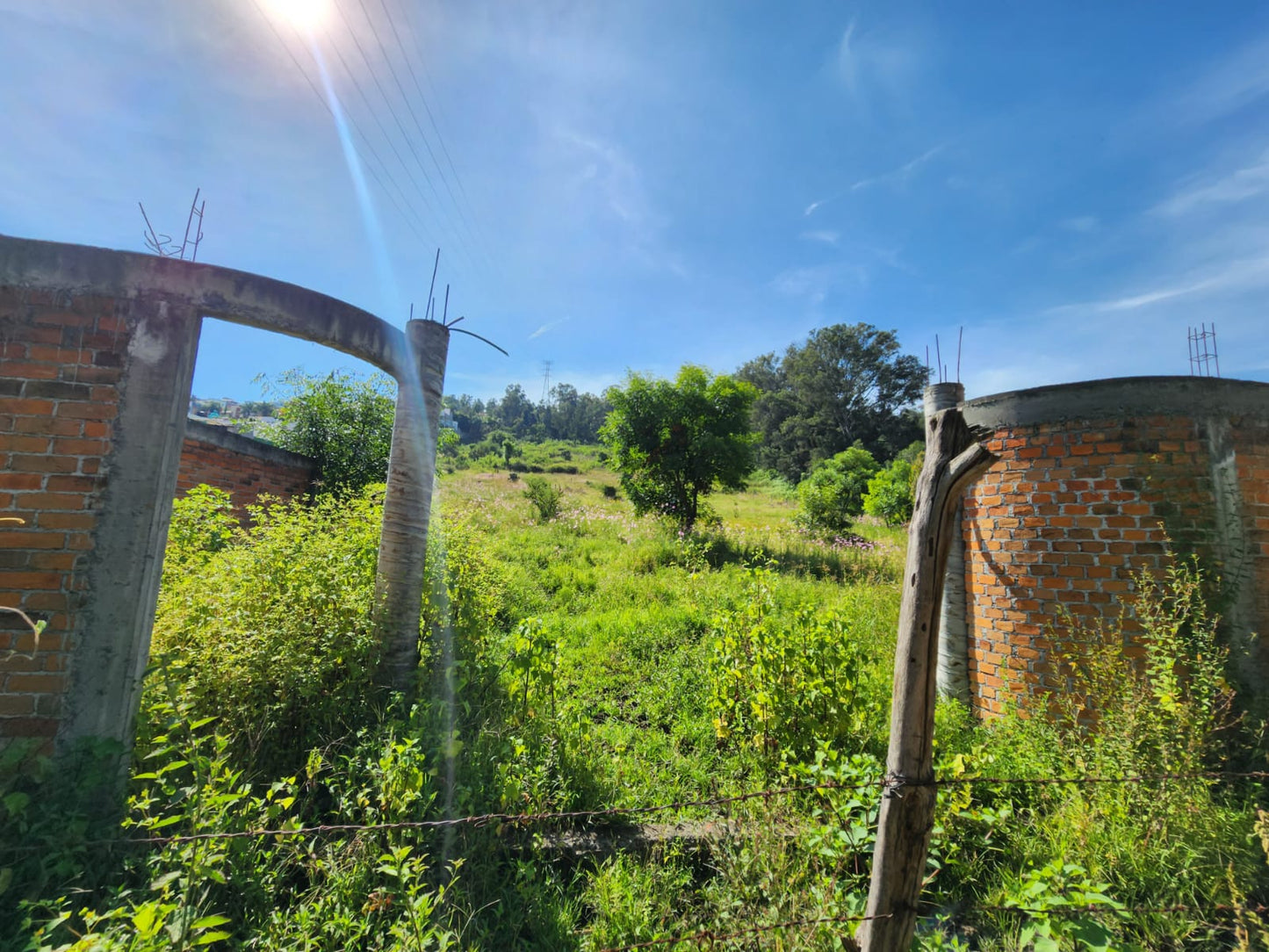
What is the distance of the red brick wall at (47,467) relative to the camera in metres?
2.58

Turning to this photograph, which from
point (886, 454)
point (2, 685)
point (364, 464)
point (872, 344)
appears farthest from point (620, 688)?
point (872, 344)

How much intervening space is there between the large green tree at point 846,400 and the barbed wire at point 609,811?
35.5 m

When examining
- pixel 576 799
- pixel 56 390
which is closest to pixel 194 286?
pixel 56 390

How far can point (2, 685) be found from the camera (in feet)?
8.38

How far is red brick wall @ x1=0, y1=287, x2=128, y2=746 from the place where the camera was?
2.58 m

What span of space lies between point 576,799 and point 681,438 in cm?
1027

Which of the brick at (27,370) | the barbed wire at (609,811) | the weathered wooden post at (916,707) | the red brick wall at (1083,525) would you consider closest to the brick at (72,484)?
the brick at (27,370)

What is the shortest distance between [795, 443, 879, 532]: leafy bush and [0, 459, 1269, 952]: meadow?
1080 centimetres

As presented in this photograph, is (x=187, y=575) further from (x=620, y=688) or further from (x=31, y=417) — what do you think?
(x=620, y=688)

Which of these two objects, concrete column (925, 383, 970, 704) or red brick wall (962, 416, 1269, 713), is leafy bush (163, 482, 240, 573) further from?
red brick wall (962, 416, 1269, 713)

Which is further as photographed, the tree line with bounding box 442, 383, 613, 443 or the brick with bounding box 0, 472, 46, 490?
the tree line with bounding box 442, 383, 613, 443

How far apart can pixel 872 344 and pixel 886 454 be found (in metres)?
8.90

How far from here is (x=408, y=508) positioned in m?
3.81

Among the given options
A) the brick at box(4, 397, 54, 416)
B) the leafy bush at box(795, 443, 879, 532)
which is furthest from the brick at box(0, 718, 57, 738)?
the leafy bush at box(795, 443, 879, 532)
